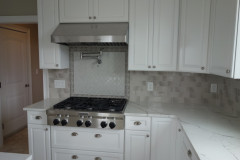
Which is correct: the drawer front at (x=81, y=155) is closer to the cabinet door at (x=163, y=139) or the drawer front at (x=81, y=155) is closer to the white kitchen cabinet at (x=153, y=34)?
the cabinet door at (x=163, y=139)

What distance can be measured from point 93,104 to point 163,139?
92 cm

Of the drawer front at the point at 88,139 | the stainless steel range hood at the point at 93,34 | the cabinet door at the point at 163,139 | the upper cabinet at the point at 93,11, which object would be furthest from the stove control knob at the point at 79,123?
the upper cabinet at the point at 93,11

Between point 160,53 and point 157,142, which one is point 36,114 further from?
point 160,53

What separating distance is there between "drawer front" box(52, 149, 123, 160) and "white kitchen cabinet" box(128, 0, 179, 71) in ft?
3.55

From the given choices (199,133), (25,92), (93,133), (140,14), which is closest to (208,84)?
(199,133)

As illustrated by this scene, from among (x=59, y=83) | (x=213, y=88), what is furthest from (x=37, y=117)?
(x=213, y=88)

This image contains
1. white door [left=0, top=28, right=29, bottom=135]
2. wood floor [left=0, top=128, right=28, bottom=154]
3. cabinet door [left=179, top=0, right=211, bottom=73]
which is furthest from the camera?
white door [left=0, top=28, right=29, bottom=135]

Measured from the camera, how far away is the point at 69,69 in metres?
2.51

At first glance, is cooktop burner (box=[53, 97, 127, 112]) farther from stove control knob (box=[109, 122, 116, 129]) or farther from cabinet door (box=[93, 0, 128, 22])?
cabinet door (box=[93, 0, 128, 22])

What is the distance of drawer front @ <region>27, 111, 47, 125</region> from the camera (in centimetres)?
200

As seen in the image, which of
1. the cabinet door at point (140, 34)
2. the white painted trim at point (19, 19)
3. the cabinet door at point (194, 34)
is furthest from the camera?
the white painted trim at point (19, 19)

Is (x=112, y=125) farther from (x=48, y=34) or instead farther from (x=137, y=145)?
(x=48, y=34)

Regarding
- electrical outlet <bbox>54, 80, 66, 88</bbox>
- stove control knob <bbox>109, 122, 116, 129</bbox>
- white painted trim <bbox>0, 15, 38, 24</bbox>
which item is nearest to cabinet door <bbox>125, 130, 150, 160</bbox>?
stove control knob <bbox>109, 122, 116, 129</bbox>

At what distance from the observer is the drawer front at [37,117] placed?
200cm
